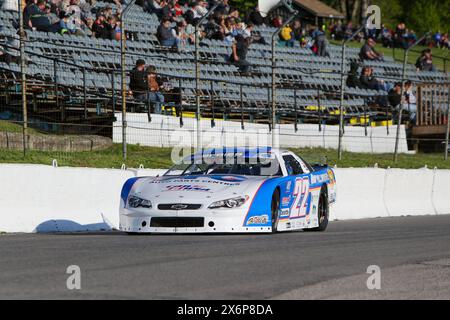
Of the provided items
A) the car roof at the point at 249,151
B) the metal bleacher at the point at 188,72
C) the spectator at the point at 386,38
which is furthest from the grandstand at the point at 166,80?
the spectator at the point at 386,38

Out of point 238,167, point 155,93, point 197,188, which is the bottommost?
point 197,188

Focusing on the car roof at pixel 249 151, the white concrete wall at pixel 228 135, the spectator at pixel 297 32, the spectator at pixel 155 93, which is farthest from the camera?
the spectator at pixel 297 32

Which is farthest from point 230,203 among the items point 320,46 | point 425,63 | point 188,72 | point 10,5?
point 425,63

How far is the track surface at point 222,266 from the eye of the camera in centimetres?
714

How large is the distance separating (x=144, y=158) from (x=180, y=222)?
6.54 meters

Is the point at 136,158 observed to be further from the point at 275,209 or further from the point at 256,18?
the point at 256,18

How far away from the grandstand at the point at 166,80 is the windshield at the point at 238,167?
165 inches

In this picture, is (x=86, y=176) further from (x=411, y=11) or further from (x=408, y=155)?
(x=411, y=11)

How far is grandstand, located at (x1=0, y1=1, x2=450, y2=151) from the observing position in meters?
19.6

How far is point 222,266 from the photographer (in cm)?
843

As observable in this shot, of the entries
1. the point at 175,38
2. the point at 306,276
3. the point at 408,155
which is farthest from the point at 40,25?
the point at 306,276

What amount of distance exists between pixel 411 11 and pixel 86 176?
60.9m

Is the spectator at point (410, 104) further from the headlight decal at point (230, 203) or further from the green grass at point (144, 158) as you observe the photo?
the headlight decal at point (230, 203)

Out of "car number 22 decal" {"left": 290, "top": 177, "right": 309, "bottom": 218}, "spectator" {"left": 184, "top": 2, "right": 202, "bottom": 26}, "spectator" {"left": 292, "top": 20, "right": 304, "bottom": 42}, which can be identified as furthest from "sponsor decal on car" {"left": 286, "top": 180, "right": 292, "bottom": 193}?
"spectator" {"left": 292, "top": 20, "right": 304, "bottom": 42}
